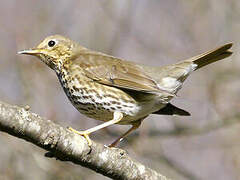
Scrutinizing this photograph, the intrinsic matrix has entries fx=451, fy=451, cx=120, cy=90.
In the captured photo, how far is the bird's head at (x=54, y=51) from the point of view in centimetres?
534

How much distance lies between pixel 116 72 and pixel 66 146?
1.68m

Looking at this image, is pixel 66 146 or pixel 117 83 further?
pixel 117 83

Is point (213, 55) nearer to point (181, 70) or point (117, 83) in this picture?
A: point (181, 70)

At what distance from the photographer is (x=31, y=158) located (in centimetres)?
604

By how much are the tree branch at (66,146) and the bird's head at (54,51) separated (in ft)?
5.99

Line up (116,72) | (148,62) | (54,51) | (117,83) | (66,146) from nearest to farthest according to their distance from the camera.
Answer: (66,146) < (117,83) < (116,72) < (54,51) < (148,62)

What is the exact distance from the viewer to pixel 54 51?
17.8 feet

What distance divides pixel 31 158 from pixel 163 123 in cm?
247

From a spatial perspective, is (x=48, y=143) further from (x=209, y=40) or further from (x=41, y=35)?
(x=209, y=40)

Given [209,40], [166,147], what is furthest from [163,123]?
[209,40]

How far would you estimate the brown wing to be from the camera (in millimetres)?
4766

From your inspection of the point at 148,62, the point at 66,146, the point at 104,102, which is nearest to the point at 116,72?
the point at 104,102

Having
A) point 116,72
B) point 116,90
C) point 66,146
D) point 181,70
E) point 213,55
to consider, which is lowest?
point 66,146

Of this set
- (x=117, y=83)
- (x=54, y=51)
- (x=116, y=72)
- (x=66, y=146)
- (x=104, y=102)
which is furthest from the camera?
(x=54, y=51)
